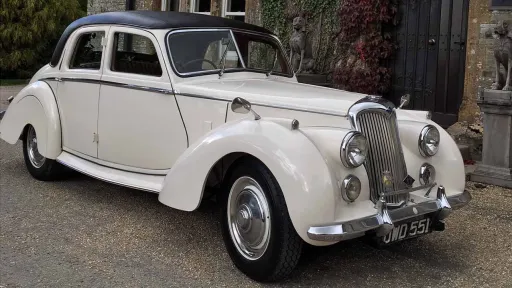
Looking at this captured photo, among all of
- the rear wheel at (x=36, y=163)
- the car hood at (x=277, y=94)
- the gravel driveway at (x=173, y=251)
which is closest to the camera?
the gravel driveway at (x=173, y=251)

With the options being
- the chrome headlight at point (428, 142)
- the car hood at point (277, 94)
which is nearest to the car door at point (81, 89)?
the car hood at point (277, 94)

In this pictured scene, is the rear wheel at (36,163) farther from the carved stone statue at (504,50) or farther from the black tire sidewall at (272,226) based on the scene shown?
the carved stone statue at (504,50)

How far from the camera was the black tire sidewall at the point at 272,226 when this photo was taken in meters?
3.33

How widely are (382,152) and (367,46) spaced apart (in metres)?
5.34

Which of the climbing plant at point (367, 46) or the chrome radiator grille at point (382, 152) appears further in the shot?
the climbing plant at point (367, 46)

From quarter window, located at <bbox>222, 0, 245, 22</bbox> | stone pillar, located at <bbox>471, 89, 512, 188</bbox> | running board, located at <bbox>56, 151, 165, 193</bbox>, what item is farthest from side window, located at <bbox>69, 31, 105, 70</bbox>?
quarter window, located at <bbox>222, 0, 245, 22</bbox>

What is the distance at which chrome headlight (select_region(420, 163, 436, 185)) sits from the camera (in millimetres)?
3838

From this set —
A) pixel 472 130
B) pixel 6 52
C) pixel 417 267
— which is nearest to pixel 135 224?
pixel 417 267

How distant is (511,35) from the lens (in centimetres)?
636

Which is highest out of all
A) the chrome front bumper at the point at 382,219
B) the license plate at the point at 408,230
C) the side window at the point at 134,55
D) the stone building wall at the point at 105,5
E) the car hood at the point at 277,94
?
the stone building wall at the point at 105,5

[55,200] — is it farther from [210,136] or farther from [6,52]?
[6,52]

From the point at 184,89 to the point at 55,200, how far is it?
1748mm

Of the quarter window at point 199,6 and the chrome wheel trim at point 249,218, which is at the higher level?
the quarter window at point 199,6

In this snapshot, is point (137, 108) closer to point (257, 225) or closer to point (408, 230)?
point (257, 225)
